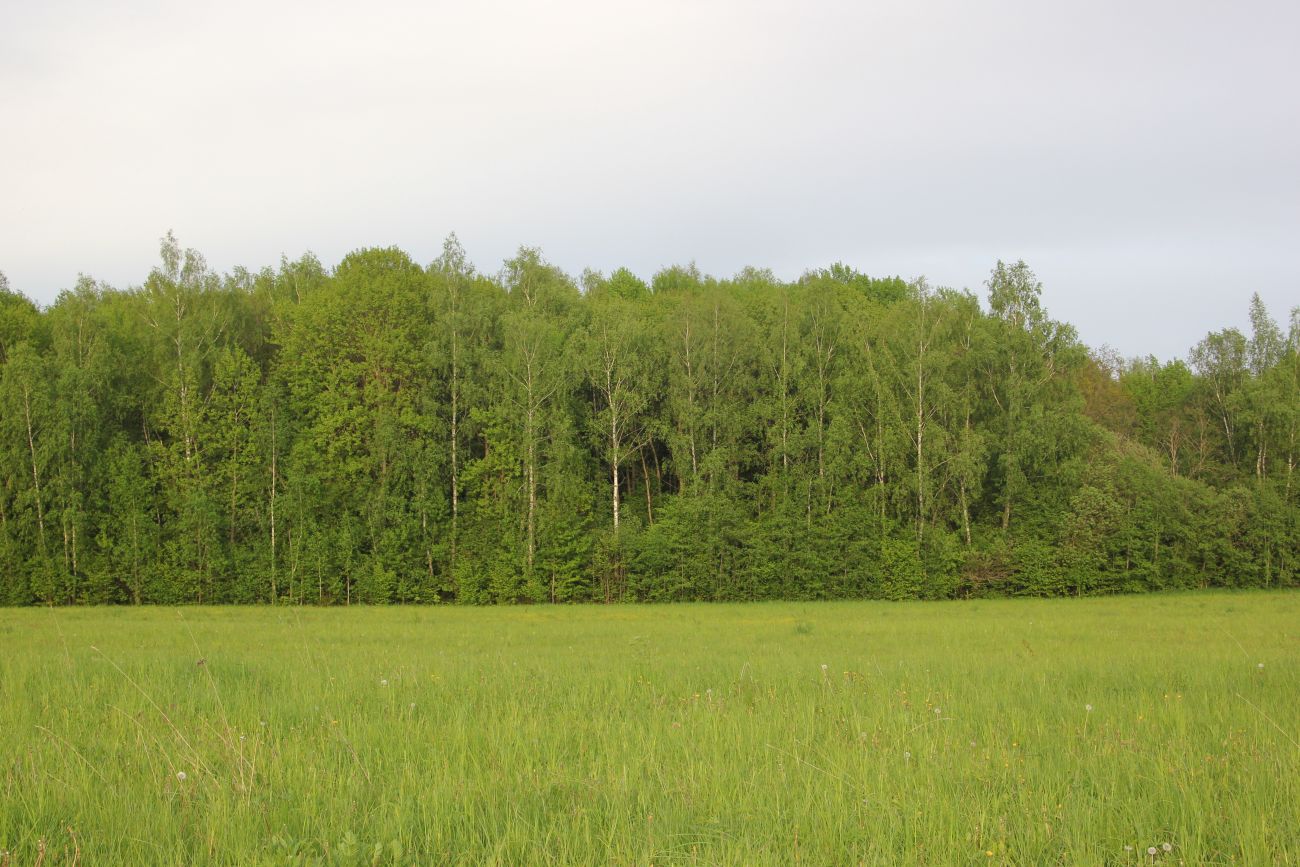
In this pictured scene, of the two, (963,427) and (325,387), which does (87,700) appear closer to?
(325,387)

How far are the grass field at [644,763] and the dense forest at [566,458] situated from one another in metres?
33.4

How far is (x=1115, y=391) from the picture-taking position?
71.2 metres

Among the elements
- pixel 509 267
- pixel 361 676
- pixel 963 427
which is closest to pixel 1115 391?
pixel 963 427

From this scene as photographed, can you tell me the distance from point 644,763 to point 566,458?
130ft

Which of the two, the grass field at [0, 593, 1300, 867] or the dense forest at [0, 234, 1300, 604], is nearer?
the grass field at [0, 593, 1300, 867]

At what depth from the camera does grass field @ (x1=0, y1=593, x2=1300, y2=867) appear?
4.46 metres

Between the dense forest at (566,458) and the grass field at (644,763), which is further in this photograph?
the dense forest at (566,458)

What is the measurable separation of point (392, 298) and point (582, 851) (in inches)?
1849

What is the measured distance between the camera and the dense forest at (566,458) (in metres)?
44.4

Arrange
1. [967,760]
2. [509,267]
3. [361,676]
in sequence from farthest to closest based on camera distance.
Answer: [509,267] → [361,676] → [967,760]

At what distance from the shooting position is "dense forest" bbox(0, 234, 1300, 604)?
146 ft

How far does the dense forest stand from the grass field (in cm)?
3336

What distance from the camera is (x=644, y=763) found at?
6066mm

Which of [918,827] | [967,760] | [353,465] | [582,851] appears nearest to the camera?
[582,851]
